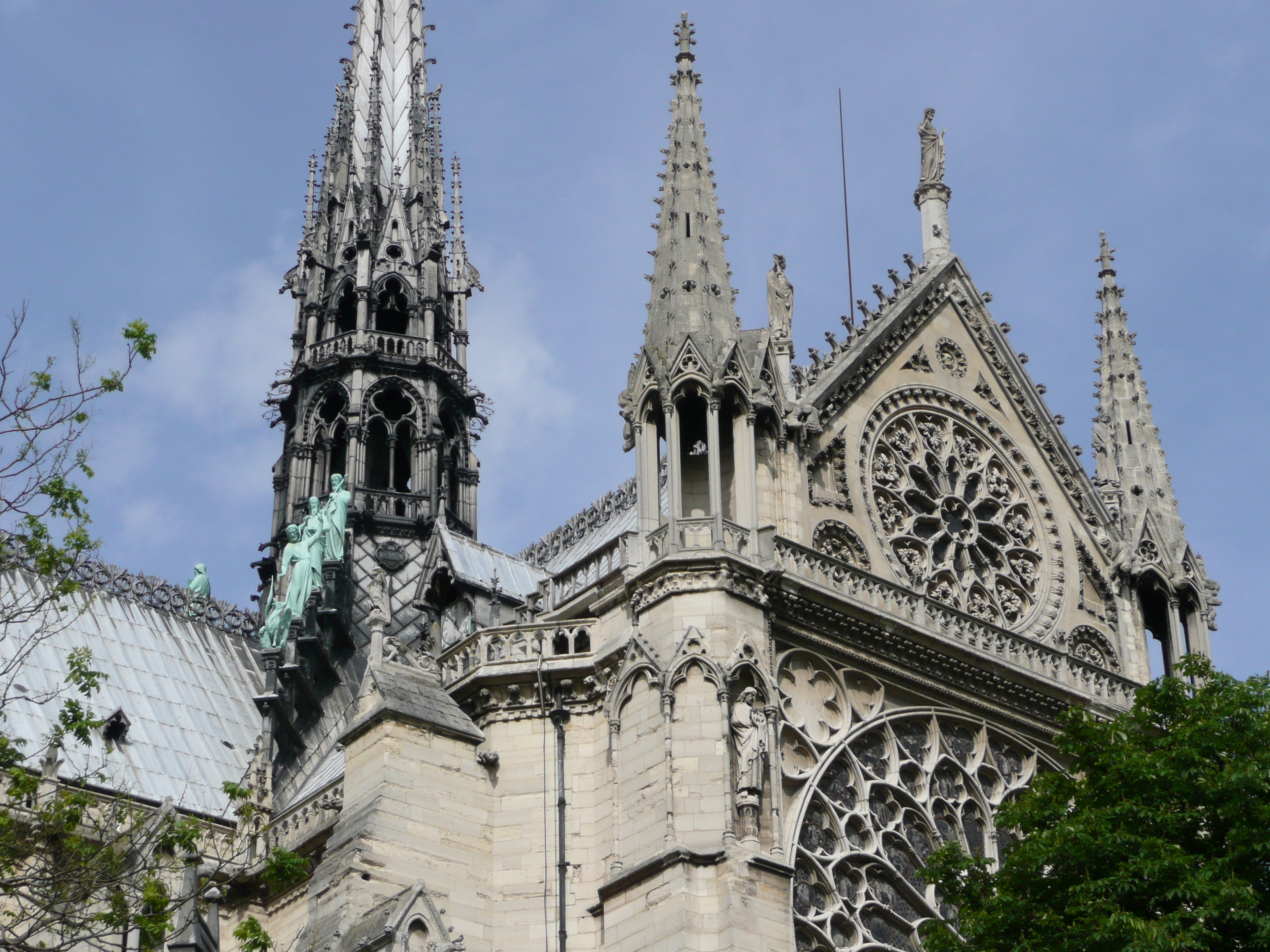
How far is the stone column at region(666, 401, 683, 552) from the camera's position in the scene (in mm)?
26734

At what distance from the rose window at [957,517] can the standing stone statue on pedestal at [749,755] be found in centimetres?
544

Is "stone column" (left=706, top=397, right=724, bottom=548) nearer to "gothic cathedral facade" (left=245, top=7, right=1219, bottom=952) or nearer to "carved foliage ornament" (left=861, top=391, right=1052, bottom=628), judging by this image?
"gothic cathedral facade" (left=245, top=7, right=1219, bottom=952)

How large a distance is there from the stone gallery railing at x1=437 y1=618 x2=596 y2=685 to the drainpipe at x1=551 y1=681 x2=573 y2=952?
64 centimetres

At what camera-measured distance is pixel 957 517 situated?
31.7m

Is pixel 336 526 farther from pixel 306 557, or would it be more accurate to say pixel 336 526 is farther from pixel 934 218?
pixel 934 218

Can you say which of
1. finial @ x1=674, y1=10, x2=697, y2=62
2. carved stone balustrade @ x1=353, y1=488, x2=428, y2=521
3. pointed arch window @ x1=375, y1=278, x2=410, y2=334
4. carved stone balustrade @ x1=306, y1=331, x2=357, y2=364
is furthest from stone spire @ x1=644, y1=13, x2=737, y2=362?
pointed arch window @ x1=375, y1=278, x2=410, y2=334

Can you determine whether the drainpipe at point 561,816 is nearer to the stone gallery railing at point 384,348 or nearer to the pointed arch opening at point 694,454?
the pointed arch opening at point 694,454

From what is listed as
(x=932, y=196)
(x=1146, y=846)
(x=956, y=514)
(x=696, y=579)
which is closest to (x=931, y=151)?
(x=932, y=196)

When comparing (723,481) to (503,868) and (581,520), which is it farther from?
(581,520)

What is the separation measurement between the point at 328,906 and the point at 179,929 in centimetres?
682

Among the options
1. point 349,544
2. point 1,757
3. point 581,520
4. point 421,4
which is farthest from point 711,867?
point 421,4

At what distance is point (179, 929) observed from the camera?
18.5 meters

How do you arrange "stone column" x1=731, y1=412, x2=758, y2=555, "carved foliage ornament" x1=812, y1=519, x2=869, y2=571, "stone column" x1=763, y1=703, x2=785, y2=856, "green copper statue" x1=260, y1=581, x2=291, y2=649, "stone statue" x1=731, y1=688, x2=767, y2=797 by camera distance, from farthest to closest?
"green copper statue" x1=260, y1=581, x2=291, y2=649
"carved foliage ornament" x1=812, y1=519, x2=869, y2=571
"stone column" x1=731, y1=412, x2=758, y2=555
"stone column" x1=763, y1=703, x2=785, y2=856
"stone statue" x1=731, y1=688, x2=767, y2=797

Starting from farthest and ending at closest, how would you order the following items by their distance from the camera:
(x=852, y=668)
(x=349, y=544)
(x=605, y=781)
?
1. (x=349, y=544)
2. (x=852, y=668)
3. (x=605, y=781)
